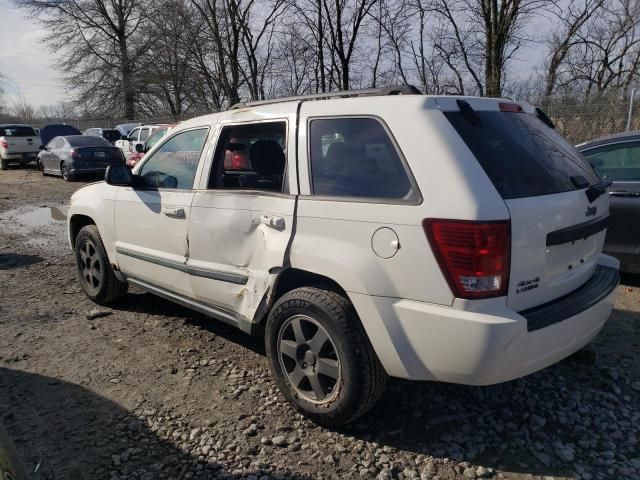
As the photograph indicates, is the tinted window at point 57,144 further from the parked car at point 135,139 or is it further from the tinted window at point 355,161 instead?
the tinted window at point 355,161

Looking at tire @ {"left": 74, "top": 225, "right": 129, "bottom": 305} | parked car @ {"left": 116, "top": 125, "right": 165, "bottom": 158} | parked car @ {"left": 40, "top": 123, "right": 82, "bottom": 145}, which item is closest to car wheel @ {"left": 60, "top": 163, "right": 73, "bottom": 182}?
parked car @ {"left": 116, "top": 125, "right": 165, "bottom": 158}

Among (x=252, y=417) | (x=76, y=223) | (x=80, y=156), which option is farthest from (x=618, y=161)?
(x=80, y=156)

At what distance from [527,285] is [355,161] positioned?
110cm

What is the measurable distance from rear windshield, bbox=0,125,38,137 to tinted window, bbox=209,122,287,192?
21.9 metres

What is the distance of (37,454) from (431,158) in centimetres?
261

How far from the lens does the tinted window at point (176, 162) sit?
151 inches

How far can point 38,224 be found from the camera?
372 inches

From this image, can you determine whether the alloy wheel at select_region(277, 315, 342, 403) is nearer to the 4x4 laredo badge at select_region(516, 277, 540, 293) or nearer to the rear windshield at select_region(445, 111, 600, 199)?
the 4x4 laredo badge at select_region(516, 277, 540, 293)

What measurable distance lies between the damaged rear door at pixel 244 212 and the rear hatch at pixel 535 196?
44.3 inches

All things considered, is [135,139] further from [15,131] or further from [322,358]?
[322,358]

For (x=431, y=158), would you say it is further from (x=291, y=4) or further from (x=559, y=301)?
(x=291, y=4)

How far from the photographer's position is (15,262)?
670 centimetres

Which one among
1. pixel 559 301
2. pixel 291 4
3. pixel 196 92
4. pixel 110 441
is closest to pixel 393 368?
pixel 559 301

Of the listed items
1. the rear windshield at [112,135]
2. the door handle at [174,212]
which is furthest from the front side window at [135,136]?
the door handle at [174,212]
